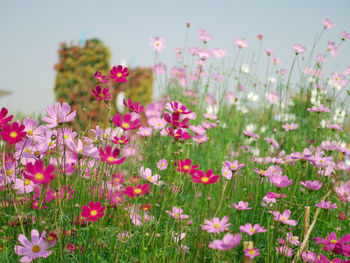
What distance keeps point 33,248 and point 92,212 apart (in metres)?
0.22

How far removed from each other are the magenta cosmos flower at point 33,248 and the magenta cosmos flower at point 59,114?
16.2 inches

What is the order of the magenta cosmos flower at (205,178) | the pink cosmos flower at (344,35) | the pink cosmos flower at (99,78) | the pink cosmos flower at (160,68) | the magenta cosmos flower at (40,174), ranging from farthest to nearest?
1. the pink cosmos flower at (160,68)
2. the pink cosmos flower at (344,35)
3. the pink cosmos flower at (99,78)
4. the magenta cosmos flower at (205,178)
5. the magenta cosmos flower at (40,174)

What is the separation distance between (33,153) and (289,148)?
218 cm

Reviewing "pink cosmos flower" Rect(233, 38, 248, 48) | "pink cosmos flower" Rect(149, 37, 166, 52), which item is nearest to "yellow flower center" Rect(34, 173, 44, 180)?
"pink cosmos flower" Rect(149, 37, 166, 52)

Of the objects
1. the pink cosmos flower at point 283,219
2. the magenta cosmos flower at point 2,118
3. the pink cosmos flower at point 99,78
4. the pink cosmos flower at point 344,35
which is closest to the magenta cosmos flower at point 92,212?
the magenta cosmos flower at point 2,118

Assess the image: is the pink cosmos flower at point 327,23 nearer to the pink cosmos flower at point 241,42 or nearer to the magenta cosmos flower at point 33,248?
the pink cosmos flower at point 241,42

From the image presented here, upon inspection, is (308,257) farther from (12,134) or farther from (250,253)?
(12,134)

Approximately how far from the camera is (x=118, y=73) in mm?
1470

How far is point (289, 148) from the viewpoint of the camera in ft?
9.28

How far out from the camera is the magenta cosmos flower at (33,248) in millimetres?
1060

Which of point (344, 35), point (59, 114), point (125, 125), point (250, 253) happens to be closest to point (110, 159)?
point (125, 125)

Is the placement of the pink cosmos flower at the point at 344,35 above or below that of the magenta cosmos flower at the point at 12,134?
above

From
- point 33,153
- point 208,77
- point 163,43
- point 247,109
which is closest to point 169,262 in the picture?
point 33,153

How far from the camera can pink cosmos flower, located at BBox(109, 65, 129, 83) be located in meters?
1.45
